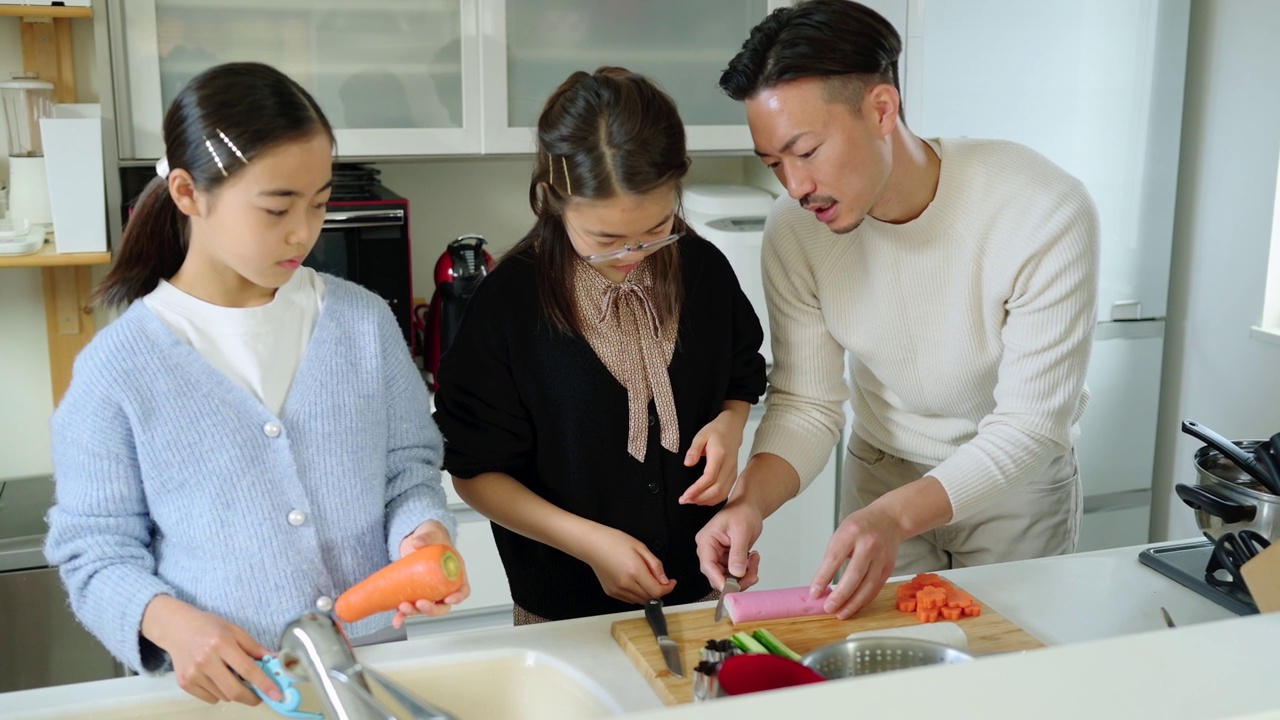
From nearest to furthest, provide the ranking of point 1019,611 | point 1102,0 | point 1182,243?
point 1019,611
point 1102,0
point 1182,243

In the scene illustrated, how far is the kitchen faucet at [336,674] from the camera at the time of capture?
0.71 meters

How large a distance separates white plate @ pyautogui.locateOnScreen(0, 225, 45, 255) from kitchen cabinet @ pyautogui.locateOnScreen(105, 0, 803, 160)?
8.5 inches

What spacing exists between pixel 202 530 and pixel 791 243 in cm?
79

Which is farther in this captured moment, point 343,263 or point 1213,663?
point 343,263

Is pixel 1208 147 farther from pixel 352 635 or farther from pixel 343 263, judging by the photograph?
pixel 352 635

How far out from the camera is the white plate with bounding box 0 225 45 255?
6.56 ft

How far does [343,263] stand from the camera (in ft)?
7.20

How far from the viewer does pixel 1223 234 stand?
8.11 ft

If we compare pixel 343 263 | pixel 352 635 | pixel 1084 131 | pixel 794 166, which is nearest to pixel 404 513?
pixel 352 635

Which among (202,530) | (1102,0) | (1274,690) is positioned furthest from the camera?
(1102,0)

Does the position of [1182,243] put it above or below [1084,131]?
below

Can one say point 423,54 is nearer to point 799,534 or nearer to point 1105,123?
point 799,534

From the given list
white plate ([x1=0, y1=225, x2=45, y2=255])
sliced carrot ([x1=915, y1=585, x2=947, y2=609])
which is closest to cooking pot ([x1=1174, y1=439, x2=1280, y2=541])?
sliced carrot ([x1=915, y1=585, x2=947, y2=609])

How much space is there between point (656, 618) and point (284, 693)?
341 mm
